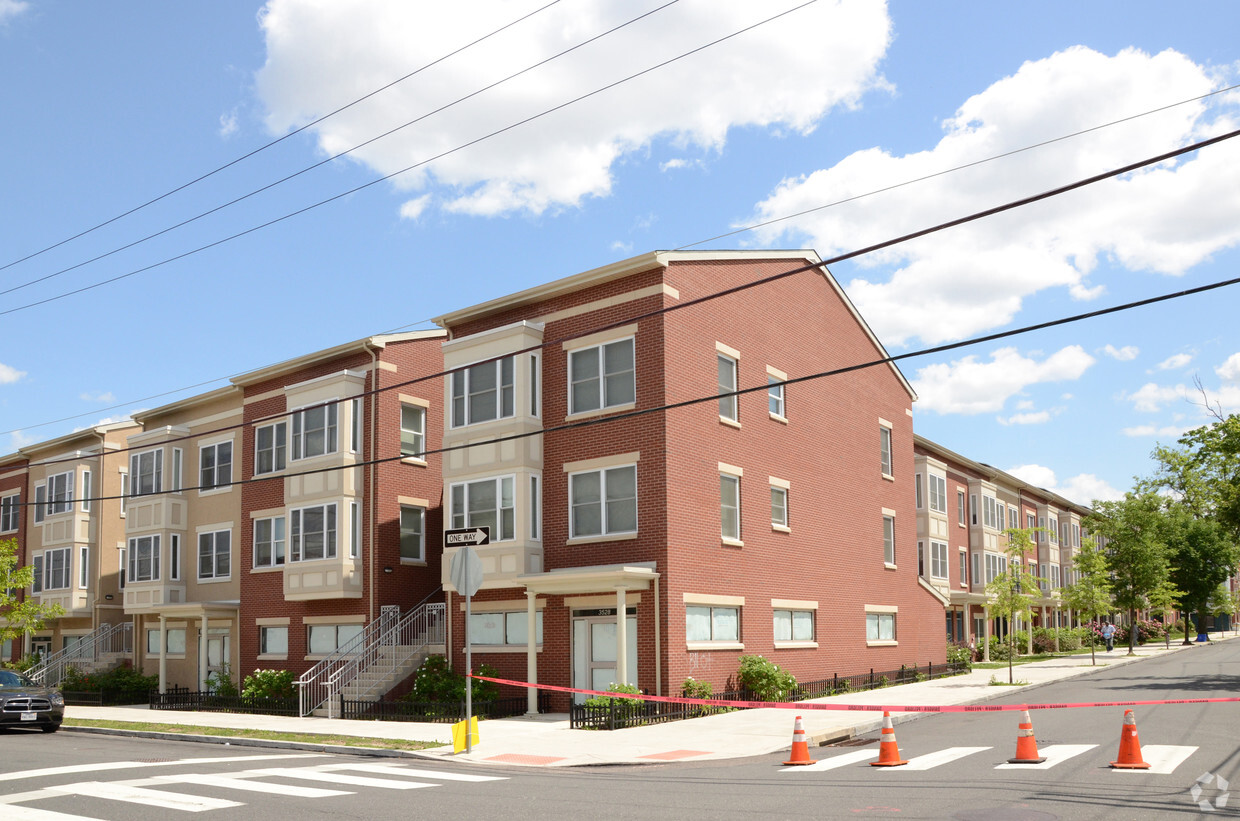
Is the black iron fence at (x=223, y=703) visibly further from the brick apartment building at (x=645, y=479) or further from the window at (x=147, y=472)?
the window at (x=147, y=472)

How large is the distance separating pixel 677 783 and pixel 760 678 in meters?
12.2

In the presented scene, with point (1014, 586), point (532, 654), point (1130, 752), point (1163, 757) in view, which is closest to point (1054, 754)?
point (1163, 757)

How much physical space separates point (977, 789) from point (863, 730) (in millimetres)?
8558

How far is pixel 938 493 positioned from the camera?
172 ft

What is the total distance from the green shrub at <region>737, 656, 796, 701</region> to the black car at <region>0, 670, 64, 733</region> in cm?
1503

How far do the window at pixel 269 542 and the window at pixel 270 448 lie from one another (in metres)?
1.58

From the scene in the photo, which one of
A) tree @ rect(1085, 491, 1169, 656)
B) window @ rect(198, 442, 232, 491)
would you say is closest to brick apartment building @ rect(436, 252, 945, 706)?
window @ rect(198, 442, 232, 491)

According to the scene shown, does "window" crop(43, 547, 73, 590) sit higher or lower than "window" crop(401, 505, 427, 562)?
lower

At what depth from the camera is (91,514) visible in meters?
44.4

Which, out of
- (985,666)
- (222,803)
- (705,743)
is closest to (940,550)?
(985,666)

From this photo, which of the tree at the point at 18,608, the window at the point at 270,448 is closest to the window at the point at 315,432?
the window at the point at 270,448

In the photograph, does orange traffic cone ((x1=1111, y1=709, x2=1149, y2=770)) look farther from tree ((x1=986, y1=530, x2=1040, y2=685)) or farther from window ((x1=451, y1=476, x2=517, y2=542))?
tree ((x1=986, y1=530, x2=1040, y2=685))

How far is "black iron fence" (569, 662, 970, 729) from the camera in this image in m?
21.4

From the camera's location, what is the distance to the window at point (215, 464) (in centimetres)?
3688
